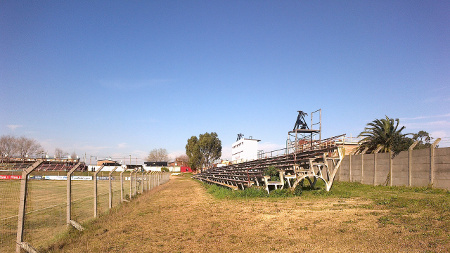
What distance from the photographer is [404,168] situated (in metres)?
17.5

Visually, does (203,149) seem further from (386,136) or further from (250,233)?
(250,233)

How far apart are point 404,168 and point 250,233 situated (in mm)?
13481

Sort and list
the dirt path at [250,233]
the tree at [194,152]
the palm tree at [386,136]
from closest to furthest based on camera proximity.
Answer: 1. the dirt path at [250,233]
2. the palm tree at [386,136]
3. the tree at [194,152]

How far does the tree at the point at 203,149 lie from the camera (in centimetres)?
8175

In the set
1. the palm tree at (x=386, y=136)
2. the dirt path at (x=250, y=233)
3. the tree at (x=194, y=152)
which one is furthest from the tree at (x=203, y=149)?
the dirt path at (x=250, y=233)

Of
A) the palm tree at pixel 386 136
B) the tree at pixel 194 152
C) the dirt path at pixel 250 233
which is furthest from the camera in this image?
the tree at pixel 194 152

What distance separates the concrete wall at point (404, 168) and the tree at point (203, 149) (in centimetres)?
5987

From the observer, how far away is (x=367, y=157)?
70.2 ft

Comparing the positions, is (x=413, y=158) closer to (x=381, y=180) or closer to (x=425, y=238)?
(x=381, y=180)

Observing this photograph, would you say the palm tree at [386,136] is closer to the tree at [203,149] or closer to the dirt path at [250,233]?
the dirt path at [250,233]

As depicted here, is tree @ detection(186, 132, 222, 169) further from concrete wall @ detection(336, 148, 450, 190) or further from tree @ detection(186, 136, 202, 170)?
concrete wall @ detection(336, 148, 450, 190)

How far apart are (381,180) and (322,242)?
15.2 metres

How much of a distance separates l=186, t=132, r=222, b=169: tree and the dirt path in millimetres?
70844

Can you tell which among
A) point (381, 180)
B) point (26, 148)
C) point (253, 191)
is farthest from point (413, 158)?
point (26, 148)
